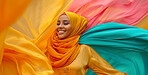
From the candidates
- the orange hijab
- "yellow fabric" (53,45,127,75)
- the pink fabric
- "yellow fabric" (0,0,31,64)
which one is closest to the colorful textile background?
the pink fabric

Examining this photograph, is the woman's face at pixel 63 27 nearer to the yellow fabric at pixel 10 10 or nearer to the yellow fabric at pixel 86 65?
the yellow fabric at pixel 86 65

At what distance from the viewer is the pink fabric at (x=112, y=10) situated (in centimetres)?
309

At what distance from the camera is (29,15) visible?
9.82 feet

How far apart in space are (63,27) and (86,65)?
0.53 m

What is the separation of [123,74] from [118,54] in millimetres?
254

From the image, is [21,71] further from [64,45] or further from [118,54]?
[118,54]

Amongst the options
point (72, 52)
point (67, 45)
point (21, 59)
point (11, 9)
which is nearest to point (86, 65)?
point (72, 52)

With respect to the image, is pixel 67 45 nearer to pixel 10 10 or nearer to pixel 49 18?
pixel 49 18

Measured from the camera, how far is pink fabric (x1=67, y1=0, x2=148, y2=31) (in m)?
3.09

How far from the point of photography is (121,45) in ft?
9.37

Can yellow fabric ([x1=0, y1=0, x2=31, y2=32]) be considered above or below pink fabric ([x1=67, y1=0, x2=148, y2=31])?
above

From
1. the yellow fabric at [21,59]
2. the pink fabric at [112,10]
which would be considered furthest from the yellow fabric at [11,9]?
the pink fabric at [112,10]

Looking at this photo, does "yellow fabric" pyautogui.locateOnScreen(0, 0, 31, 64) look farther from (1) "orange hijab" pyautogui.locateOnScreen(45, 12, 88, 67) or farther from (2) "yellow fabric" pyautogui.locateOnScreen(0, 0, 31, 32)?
(1) "orange hijab" pyautogui.locateOnScreen(45, 12, 88, 67)

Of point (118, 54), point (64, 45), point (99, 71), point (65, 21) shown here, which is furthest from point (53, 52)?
point (118, 54)
